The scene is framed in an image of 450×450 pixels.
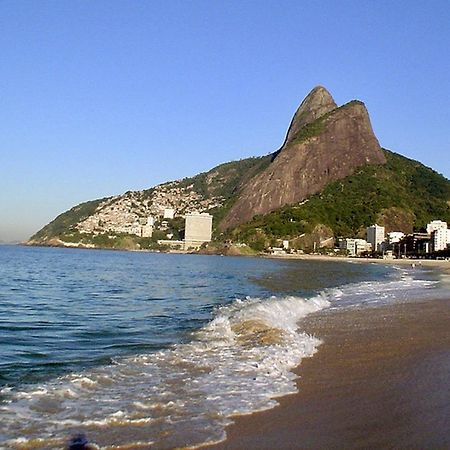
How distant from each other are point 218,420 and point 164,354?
3.66 m

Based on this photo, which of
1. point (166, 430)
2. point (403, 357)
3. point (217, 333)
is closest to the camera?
point (166, 430)

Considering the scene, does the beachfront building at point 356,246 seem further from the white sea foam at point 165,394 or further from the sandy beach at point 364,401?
the white sea foam at point 165,394

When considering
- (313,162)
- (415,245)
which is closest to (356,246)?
(415,245)

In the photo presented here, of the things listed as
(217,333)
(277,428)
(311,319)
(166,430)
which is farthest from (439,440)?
(311,319)

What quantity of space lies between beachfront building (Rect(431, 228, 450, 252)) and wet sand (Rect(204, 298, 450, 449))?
10296cm

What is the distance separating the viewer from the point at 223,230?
163 m

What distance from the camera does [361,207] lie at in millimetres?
144625

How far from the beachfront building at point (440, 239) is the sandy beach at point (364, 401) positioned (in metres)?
103

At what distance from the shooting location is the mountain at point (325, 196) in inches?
5502

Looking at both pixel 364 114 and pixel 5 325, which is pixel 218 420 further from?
pixel 364 114

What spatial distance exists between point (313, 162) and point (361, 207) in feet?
84.9

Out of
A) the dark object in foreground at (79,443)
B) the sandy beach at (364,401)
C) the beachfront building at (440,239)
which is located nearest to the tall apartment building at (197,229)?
the beachfront building at (440,239)

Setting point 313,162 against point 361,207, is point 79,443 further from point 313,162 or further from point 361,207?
point 313,162

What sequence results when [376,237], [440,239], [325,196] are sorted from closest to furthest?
[440,239] → [376,237] → [325,196]
